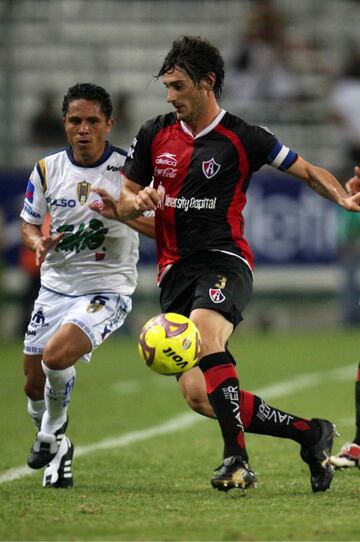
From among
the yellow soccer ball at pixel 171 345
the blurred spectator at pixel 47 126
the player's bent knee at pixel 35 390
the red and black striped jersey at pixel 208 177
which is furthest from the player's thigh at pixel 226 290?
the blurred spectator at pixel 47 126

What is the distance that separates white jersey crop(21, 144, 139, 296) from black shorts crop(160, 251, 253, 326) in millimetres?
697

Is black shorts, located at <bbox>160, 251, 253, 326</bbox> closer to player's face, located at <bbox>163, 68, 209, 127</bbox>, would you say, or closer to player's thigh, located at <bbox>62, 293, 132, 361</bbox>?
player's thigh, located at <bbox>62, 293, 132, 361</bbox>

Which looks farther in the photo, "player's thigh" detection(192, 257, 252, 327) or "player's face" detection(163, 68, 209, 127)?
"player's face" detection(163, 68, 209, 127)

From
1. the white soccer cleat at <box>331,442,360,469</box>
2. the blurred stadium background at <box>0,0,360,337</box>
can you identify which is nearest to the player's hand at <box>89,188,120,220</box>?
the white soccer cleat at <box>331,442,360,469</box>

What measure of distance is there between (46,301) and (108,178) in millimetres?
883

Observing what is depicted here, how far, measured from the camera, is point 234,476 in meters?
6.52

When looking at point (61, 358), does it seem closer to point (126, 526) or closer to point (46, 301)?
point (46, 301)

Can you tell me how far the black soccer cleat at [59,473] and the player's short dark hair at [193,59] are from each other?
2.41 metres

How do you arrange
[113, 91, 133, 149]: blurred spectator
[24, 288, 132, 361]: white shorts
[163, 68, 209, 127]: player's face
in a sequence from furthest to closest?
[113, 91, 133, 149]: blurred spectator < [24, 288, 132, 361]: white shorts < [163, 68, 209, 127]: player's face

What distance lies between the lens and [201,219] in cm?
705

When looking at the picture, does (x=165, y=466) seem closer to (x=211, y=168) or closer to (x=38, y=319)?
(x=38, y=319)

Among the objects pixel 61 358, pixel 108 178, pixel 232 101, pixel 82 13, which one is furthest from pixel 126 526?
pixel 82 13

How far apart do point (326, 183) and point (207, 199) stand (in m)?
0.69

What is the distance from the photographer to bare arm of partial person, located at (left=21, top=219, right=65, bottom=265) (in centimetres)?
720
